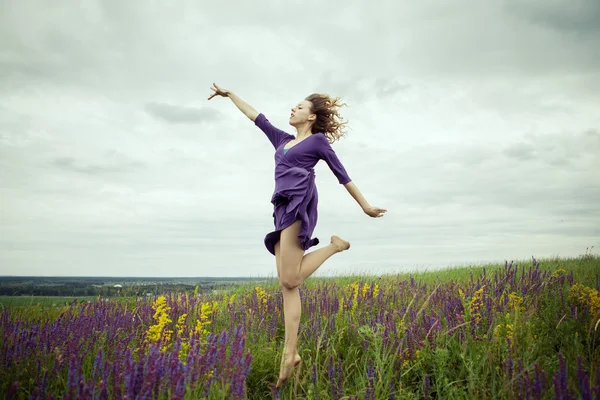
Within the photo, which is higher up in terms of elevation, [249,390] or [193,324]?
[193,324]

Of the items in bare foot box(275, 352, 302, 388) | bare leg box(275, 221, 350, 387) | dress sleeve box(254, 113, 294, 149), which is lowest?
bare foot box(275, 352, 302, 388)

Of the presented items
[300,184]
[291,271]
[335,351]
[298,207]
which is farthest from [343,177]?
[335,351]

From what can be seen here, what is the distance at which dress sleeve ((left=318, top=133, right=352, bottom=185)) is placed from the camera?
12.0 feet

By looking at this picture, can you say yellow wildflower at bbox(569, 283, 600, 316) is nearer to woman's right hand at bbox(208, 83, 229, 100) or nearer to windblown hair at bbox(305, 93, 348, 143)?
windblown hair at bbox(305, 93, 348, 143)

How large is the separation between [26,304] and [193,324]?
2887mm

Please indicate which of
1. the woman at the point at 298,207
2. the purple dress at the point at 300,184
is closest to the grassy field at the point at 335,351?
the woman at the point at 298,207

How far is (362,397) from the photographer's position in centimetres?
304

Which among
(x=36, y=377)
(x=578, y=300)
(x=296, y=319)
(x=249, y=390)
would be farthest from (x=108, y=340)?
(x=578, y=300)

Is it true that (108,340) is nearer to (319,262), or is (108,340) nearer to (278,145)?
(319,262)

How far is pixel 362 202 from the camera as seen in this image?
3.76 metres

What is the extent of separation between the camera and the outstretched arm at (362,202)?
147 inches

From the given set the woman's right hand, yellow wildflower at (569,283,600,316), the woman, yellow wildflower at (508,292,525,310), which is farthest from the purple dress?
yellow wildflower at (569,283,600,316)

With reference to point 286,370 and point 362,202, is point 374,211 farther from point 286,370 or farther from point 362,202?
point 286,370

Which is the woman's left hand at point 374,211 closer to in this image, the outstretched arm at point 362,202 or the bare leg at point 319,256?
the outstretched arm at point 362,202
